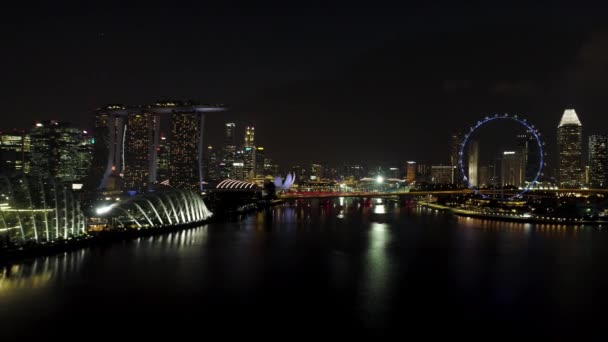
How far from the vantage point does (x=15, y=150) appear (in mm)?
42469

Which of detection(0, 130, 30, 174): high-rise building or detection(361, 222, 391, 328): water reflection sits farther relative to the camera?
detection(0, 130, 30, 174): high-rise building

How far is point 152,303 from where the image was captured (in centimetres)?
943

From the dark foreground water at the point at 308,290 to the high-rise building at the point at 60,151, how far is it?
30.1 metres

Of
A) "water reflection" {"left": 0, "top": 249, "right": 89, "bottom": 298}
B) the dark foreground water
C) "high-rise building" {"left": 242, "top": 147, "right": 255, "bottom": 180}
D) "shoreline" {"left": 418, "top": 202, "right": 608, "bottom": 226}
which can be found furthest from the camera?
"high-rise building" {"left": 242, "top": 147, "right": 255, "bottom": 180}

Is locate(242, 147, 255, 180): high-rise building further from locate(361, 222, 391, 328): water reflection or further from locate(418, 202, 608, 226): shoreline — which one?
locate(361, 222, 391, 328): water reflection

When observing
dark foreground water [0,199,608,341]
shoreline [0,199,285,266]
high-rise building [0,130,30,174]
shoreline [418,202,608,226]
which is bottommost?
dark foreground water [0,199,608,341]

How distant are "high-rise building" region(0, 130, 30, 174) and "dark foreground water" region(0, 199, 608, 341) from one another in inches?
1152

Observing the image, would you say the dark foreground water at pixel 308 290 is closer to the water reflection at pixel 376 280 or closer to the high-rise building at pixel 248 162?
the water reflection at pixel 376 280

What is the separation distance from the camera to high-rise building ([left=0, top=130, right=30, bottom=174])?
41.2m

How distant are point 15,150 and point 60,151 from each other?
3332 mm

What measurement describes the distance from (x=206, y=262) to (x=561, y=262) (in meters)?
9.54

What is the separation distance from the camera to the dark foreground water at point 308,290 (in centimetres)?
824

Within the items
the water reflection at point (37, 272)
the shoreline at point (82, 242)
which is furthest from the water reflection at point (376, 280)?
the shoreline at point (82, 242)

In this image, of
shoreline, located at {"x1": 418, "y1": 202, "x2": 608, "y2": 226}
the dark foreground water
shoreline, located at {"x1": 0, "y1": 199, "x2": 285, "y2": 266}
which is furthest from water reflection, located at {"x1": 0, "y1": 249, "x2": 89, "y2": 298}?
shoreline, located at {"x1": 418, "y1": 202, "x2": 608, "y2": 226}
